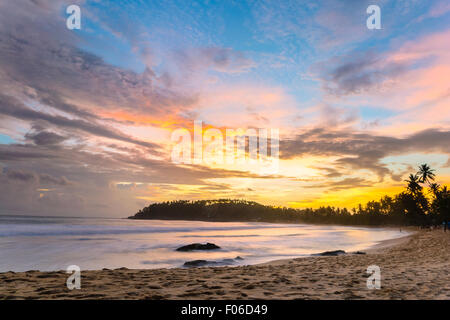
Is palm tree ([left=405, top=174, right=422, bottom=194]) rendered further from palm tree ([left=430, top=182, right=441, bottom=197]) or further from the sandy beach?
the sandy beach

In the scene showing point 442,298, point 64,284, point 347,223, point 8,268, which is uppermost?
point 442,298

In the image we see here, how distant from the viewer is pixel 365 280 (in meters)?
7.12

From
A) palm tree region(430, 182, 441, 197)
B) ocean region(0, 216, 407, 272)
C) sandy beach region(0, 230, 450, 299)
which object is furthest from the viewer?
palm tree region(430, 182, 441, 197)

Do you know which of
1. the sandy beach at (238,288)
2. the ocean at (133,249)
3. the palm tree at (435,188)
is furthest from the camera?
the palm tree at (435,188)

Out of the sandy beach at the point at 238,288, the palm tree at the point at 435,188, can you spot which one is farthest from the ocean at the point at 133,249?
the palm tree at the point at 435,188

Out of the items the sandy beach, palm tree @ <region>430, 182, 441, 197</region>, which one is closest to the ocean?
the sandy beach

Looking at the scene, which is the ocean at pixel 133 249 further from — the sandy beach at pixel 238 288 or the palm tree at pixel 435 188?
the palm tree at pixel 435 188

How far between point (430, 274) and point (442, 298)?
330 centimetres

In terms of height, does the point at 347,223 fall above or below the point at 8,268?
below
